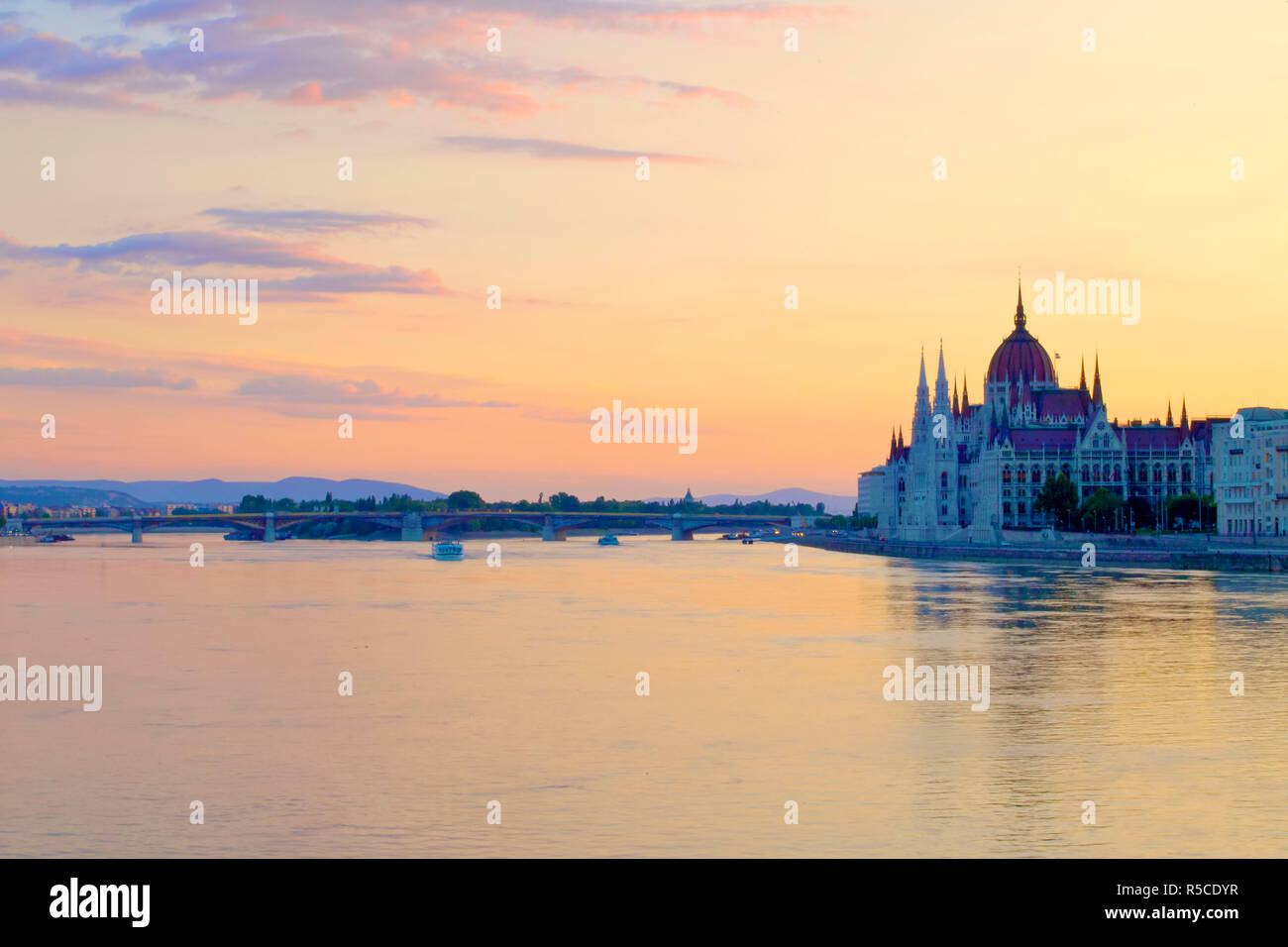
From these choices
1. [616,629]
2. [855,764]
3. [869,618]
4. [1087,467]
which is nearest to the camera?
[855,764]

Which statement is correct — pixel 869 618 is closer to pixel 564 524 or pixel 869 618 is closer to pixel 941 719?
pixel 941 719

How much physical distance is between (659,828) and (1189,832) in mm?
5575

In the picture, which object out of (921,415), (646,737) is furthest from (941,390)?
(646,737)

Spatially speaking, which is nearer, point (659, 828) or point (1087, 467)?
point (659, 828)

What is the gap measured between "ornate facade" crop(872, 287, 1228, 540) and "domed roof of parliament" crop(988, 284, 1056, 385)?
11 cm

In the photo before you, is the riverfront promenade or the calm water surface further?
the riverfront promenade

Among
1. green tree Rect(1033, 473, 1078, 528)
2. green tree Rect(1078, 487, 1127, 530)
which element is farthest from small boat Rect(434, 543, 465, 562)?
green tree Rect(1078, 487, 1127, 530)

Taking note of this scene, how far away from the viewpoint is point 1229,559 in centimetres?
7806

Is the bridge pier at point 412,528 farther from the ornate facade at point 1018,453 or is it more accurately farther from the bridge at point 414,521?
the ornate facade at point 1018,453

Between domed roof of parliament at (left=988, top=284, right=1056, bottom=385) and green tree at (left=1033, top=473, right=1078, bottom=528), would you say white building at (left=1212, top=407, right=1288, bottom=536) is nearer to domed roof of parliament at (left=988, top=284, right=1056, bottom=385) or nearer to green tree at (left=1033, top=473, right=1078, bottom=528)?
green tree at (left=1033, top=473, right=1078, bottom=528)

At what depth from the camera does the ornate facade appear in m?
136

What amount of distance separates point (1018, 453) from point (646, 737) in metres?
124
